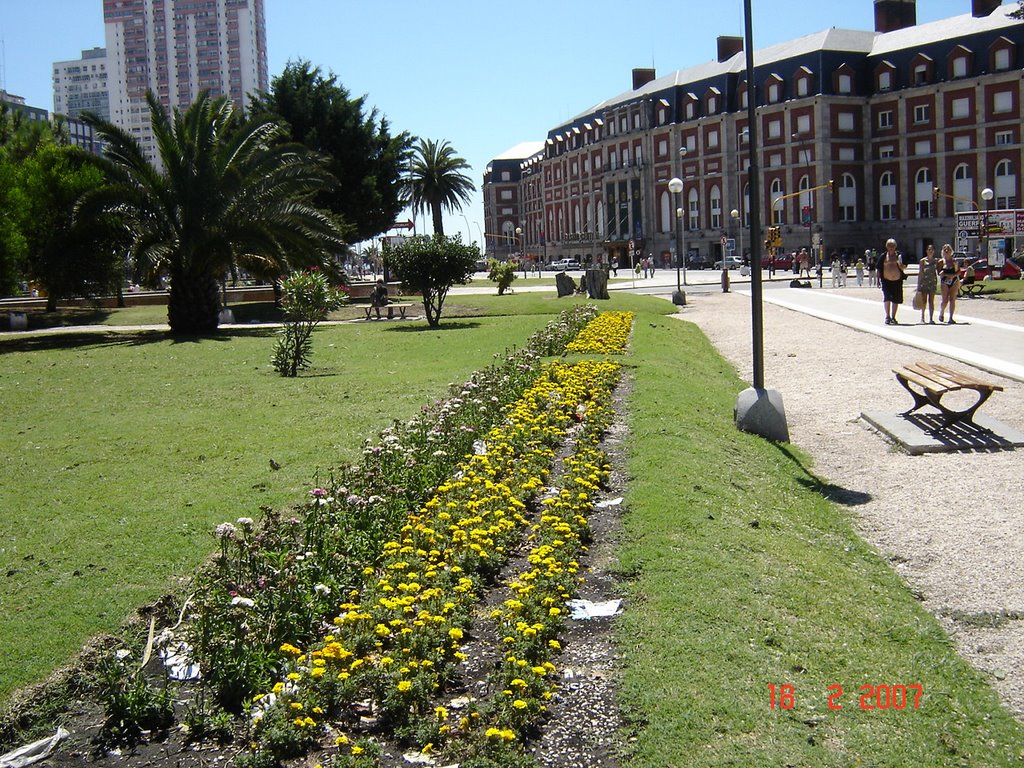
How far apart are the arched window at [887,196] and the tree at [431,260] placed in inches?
2326

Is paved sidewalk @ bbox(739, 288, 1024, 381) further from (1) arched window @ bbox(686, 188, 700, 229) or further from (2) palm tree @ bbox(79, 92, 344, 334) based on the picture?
(1) arched window @ bbox(686, 188, 700, 229)

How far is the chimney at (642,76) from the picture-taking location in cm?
10206

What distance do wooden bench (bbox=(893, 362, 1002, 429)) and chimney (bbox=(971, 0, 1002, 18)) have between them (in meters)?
A: 73.5

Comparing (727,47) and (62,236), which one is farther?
(727,47)

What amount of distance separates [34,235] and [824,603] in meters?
27.3

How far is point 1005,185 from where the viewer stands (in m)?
71.4

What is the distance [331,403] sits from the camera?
1265cm

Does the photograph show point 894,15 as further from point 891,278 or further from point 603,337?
point 603,337

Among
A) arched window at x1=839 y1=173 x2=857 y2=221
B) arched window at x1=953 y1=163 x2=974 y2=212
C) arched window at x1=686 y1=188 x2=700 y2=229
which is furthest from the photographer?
arched window at x1=686 y1=188 x2=700 y2=229

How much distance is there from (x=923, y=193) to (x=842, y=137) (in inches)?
294

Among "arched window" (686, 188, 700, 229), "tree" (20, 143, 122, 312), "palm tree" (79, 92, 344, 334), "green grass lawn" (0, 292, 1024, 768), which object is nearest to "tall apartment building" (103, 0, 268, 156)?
"arched window" (686, 188, 700, 229)

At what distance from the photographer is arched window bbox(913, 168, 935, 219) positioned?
75.4 m

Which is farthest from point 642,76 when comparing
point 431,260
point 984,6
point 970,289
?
point 431,260
